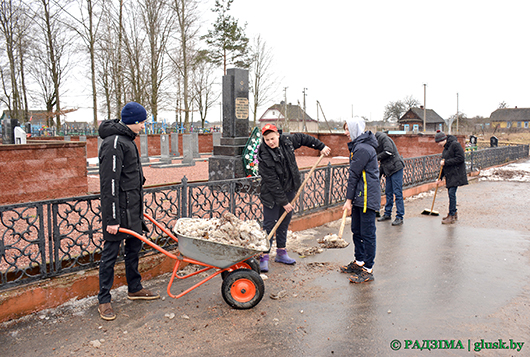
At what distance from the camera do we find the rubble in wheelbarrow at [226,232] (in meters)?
3.35

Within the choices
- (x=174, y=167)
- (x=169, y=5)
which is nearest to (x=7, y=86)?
(x=169, y=5)

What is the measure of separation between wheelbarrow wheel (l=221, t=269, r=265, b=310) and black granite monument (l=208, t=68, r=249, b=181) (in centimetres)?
515

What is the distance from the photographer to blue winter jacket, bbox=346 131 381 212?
13.6 feet

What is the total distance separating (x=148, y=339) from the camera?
302 cm

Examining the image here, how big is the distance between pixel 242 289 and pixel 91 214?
4370 millimetres

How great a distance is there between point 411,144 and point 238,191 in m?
13.7

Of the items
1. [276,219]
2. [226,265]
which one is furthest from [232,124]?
[226,265]

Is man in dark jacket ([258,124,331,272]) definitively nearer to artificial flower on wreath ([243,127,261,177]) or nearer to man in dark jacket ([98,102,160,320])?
man in dark jacket ([98,102,160,320])

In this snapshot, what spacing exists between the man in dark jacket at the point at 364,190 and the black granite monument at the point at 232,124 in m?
4.54

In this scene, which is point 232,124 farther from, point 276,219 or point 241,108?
point 276,219

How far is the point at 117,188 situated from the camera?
3.25 meters

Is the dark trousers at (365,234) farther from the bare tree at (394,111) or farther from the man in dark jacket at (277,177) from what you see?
the bare tree at (394,111)

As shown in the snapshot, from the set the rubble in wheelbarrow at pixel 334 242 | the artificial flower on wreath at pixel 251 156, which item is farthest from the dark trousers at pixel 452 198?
the artificial flower on wreath at pixel 251 156

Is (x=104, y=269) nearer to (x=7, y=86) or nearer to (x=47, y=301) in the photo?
(x=47, y=301)
